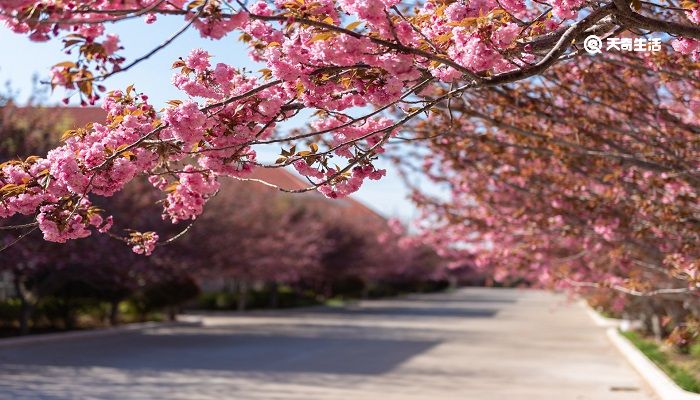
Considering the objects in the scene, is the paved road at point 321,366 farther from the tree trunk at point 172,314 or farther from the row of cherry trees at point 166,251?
the tree trunk at point 172,314

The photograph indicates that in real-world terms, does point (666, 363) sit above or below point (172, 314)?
below

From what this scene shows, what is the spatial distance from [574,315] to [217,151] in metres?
35.9

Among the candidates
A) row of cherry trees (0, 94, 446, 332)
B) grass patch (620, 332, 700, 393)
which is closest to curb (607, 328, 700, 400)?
grass patch (620, 332, 700, 393)

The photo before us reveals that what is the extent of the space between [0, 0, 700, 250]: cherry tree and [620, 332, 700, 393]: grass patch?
8.12m

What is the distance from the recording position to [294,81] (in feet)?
17.6

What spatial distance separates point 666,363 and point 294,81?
1291cm

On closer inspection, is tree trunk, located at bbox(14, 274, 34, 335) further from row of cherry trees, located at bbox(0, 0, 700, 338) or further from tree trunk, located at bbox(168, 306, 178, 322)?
row of cherry trees, located at bbox(0, 0, 700, 338)

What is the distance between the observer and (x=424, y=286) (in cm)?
9056

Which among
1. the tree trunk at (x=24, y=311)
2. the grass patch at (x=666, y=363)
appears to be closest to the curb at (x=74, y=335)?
the tree trunk at (x=24, y=311)

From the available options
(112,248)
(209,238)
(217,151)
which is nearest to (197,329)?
(209,238)

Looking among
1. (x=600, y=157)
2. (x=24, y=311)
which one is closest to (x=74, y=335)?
(x=24, y=311)

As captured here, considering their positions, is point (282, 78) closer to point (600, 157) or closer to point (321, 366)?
point (600, 157)

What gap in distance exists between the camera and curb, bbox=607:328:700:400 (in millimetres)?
11539

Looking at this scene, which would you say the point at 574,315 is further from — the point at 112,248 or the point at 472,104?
the point at 472,104
